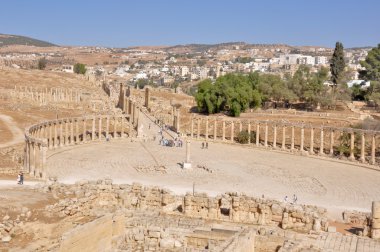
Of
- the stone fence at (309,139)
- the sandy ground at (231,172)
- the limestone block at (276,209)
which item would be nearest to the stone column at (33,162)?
the sandy ground at (231,172)

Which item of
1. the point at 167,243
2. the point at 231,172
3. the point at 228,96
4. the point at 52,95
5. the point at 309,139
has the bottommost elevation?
the point at 231,172

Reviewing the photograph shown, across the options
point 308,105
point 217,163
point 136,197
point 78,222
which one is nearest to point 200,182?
point 217,163

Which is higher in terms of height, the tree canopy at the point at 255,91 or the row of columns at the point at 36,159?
the tree canopy at the point at 255,91

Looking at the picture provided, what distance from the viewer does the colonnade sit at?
38500 millimetres

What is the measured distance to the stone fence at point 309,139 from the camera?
51438mm

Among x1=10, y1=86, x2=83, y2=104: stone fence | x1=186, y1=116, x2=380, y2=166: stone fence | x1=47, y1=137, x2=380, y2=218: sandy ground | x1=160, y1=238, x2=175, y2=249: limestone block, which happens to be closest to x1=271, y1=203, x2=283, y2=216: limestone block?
x1=160, y1=238, x2=175, y2=249: limestone block

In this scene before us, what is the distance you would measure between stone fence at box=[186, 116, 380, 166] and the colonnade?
826 centimetres

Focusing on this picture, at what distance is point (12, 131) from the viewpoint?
54406mm

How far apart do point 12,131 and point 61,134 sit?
5.22 m

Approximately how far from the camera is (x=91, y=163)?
150ft

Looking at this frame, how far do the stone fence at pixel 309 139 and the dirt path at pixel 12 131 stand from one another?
64.8ft

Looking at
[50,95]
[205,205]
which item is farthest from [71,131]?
[50,95]

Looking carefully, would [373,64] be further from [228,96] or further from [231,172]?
[231,172]

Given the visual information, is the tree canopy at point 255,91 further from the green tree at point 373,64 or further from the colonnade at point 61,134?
the colonnade at point 61,134
